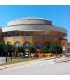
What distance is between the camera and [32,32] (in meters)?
56.2

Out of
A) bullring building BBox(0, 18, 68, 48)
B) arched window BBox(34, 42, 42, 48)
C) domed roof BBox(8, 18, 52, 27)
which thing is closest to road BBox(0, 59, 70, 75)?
bullring building BBox(0, 18, 68, 48)

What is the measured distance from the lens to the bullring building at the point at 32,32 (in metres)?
56.1

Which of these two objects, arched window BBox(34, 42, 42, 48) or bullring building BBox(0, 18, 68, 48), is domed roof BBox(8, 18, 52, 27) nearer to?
bullring building BBox(0, 18, 68, 48)

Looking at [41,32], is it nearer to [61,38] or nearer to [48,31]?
[48,31]

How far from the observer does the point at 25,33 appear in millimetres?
57062

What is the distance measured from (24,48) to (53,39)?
23.8ft

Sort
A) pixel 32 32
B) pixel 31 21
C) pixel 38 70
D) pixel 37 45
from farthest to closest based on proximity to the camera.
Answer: pixel 37 45, pixel 31 21, pixel 32 32, pixel 38 70

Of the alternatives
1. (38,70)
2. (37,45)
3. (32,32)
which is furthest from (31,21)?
(38,70)

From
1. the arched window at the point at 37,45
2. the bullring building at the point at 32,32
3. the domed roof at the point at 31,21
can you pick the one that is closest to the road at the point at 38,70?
the bullring building at the point at 32,32

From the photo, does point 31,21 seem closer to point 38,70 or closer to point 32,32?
point 32,32

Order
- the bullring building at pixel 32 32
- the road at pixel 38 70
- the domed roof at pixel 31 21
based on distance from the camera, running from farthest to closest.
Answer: the domed roof at pixel 31 21
the bullring building at pixel 32 32
the road at pixel 38 70

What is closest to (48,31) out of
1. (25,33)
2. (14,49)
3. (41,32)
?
(41,32)

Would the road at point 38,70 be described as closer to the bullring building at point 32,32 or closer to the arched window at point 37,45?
the bullring building at point 32,32

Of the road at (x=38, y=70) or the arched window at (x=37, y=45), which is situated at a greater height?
the arched window at (x=37, y=45)
